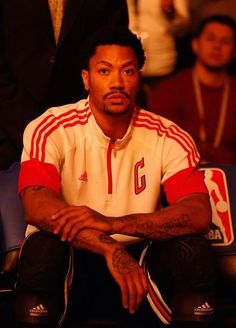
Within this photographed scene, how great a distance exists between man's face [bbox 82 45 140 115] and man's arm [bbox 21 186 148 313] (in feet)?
1.26

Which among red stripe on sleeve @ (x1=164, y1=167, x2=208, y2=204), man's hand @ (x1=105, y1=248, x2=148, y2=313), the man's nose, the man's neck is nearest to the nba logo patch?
red stripe on sleeve @ (x1=164, y1=167, x2=208, y2=204)

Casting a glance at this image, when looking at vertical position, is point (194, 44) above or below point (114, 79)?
below

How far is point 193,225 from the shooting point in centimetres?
285

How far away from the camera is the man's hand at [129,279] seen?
263 centimetres

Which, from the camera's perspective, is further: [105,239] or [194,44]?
[194,44]

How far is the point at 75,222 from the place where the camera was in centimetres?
273

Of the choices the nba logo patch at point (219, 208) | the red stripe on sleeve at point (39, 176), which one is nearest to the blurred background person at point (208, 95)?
the nba logo patch at point (219, 208)

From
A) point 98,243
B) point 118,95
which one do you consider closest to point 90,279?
point 98,243

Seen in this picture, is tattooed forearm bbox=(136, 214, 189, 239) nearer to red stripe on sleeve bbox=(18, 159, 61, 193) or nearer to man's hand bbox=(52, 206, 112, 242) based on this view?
man's hand bbox=(52, 206, 112, 242)

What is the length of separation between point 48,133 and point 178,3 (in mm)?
1858

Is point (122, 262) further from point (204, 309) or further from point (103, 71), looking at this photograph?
point (103, 71)

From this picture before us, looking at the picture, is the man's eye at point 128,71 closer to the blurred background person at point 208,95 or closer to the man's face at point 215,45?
the blurred background person at point 208,95

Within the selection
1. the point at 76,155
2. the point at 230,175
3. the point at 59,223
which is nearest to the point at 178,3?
the point at 230,175

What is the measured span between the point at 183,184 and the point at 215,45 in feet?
5.84
